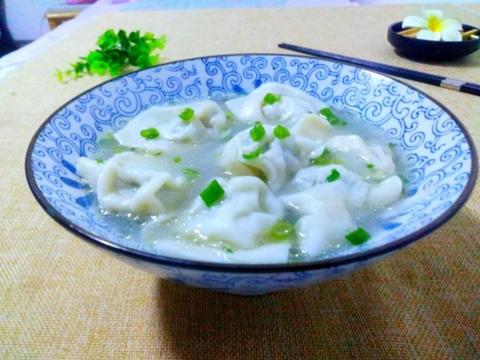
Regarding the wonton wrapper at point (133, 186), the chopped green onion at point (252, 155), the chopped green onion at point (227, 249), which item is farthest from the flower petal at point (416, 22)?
the chopped green onion at point (227, 249)

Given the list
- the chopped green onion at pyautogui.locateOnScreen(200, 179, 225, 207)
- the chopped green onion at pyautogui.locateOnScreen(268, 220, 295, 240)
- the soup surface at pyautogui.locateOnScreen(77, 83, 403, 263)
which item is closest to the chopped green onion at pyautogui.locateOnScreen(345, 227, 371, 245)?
the soup surface at pyautogui.locateOnScreen(77, 83, 403, 263)

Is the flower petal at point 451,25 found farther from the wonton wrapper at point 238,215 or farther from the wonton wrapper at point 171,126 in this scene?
the wonton wrapper at point 238,215

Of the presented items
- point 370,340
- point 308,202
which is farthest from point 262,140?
point 370,340

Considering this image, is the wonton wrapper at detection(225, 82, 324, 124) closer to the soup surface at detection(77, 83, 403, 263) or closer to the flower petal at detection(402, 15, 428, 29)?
the soup surface at detection(77, 83, 403, 263)

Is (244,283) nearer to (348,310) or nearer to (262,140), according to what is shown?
(348,310)

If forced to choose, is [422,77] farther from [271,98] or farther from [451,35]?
[271,98]

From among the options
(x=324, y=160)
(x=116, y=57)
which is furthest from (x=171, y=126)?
(x=116, y=57)
